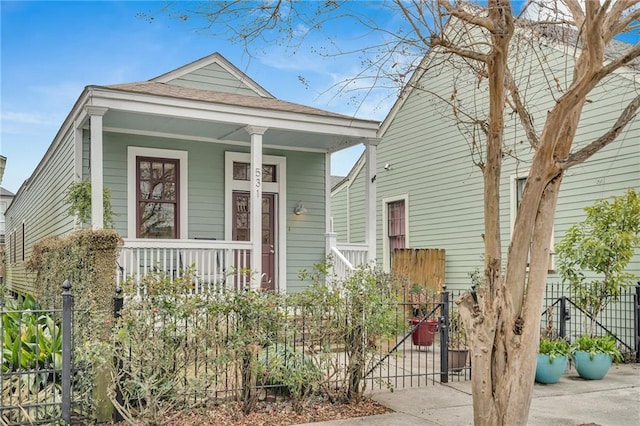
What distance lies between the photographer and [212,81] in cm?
1167

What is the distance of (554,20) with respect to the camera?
17.3 feet

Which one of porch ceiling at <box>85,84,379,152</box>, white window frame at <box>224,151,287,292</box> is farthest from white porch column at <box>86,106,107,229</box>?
white window frame at <box>224,151,287,292</box>

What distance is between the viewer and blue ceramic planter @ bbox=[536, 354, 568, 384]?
7.35 metres

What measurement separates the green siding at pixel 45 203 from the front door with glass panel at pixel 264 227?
3062 mm

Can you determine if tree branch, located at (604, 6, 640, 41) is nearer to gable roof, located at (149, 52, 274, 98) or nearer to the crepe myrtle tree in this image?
the crepe myrtle tree

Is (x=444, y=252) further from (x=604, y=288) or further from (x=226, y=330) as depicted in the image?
(x=226, y=330)

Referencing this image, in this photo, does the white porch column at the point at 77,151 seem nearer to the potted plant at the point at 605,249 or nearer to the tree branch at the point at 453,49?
the tree branch at the point at 453,49

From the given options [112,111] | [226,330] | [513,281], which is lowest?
[226,330]

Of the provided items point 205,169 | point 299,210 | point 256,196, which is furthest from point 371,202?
point 205,169

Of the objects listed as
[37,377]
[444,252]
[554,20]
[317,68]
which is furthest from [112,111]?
[444,252]

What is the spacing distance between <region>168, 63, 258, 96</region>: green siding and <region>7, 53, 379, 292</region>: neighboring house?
21 mm

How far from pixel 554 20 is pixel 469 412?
13.3 ft

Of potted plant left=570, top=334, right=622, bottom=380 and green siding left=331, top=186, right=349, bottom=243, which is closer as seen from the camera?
potted plant left=570, top=334, right=622, bottom=380

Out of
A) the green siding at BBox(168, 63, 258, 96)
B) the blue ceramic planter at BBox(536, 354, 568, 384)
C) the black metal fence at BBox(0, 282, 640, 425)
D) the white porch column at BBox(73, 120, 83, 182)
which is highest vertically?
the green siding at BBox(168, 63, 258, 96)
